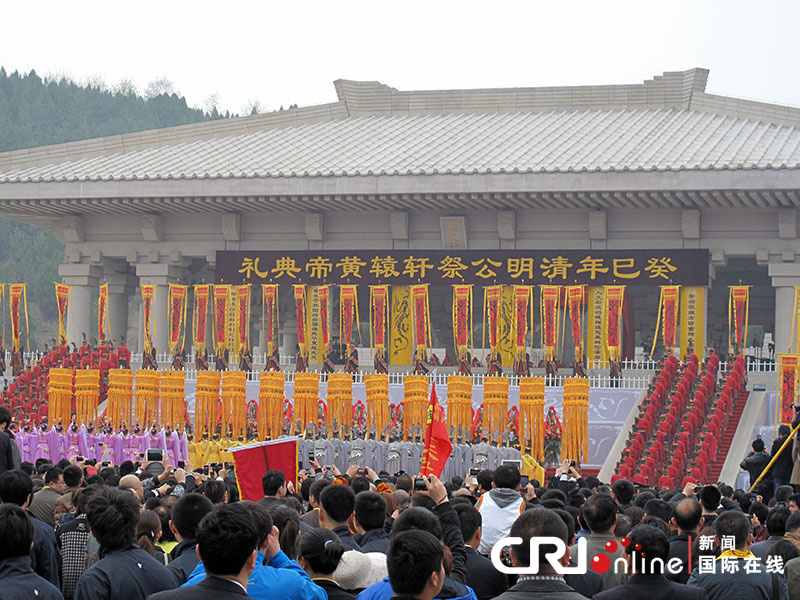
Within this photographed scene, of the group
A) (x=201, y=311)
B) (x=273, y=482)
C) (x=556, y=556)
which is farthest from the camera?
(x=201, y=311)

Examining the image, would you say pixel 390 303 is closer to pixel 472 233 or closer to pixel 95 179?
pixel 472 233

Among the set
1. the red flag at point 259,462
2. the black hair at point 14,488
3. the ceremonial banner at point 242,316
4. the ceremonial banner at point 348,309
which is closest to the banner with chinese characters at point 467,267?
the ceremonial banner at point 242,316

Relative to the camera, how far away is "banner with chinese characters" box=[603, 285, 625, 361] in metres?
19.8

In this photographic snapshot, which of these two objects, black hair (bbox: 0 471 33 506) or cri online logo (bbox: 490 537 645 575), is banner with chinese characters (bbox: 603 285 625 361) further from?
black hair (bbox: 0 471 33 506)

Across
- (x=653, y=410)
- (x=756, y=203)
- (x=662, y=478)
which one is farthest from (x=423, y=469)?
(x=756, y=203)

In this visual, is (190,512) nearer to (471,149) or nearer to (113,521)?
(113,521)

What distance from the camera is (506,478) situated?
6.34m

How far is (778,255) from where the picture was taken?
20.5 m

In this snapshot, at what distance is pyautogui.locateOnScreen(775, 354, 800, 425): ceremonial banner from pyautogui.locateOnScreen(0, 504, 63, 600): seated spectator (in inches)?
525

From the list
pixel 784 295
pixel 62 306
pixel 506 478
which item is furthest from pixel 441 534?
pixel 62 306

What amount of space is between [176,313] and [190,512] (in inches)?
694

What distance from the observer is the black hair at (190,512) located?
16.8 ft

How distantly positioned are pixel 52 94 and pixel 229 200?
133 ft

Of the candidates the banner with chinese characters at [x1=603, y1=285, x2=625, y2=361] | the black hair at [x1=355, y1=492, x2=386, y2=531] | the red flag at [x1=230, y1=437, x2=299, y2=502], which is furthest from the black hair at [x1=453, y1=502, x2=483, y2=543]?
the banner with chinese characters at [x1=603, y1=285, x2=625, y2=361]
